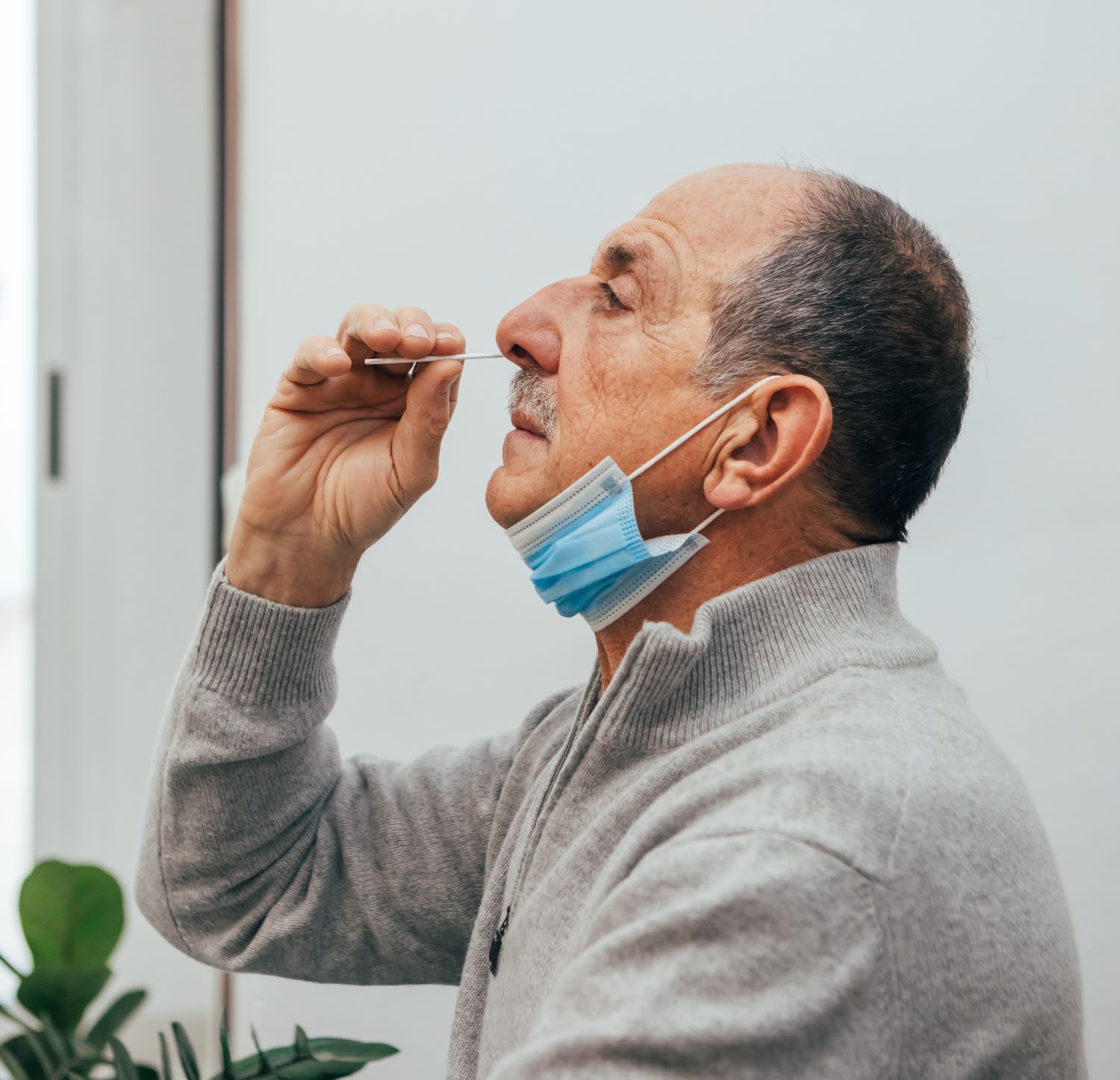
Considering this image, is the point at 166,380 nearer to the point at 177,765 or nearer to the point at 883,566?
the point at 177,765

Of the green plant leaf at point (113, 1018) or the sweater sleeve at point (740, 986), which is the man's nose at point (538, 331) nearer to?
the sweater sleeve at point (740, 986)

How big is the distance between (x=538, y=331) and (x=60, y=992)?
0.88 m

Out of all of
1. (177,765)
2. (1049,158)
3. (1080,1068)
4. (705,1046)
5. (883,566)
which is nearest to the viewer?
(705,1046)

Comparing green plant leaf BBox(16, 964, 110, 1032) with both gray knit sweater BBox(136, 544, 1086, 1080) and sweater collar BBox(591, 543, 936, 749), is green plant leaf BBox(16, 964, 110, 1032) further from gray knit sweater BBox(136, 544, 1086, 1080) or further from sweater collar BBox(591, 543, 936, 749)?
sweater collar BBox(591, 543, 936, 749)

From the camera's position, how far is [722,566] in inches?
41.6

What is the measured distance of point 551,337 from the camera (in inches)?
44.5

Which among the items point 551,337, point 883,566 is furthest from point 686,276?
point 883,566

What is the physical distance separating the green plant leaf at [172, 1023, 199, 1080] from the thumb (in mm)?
588

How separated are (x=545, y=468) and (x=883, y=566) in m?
→ 0.31

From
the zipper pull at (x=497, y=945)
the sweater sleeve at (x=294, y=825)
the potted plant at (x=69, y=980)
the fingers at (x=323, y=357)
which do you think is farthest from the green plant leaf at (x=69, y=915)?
the fingers at (x=323, y=357)

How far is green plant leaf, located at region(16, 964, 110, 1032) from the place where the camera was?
1310 mm

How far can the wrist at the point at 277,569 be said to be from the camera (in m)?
1.19

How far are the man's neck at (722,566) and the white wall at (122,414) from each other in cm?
144

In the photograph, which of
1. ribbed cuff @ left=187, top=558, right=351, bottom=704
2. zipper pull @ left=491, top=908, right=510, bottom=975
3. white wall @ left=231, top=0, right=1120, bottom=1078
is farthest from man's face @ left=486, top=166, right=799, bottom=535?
white wall @ left=231, top=0, right=1120, bottom=1078
